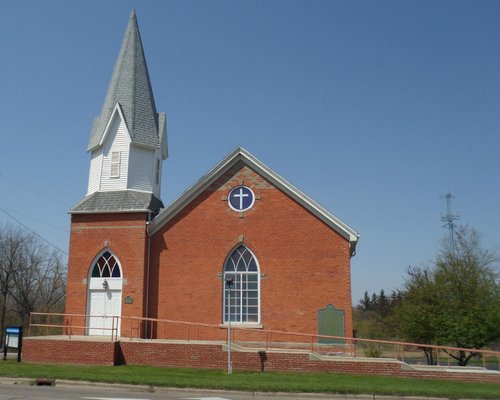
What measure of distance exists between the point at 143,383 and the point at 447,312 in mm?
15603

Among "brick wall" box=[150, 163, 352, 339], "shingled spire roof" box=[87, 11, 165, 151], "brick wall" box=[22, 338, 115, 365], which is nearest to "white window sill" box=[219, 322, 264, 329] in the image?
"brick wall" box=[150, 163, 352, 339]

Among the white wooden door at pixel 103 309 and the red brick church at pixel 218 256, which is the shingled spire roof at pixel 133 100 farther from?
the white wooden door at pixel 103 309

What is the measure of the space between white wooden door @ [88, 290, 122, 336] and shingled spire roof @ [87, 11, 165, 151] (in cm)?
678

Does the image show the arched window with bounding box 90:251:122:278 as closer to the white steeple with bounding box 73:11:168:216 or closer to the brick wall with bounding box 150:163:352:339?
the brick wall with bounding box 150:163:352:339

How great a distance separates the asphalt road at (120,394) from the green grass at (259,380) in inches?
7.6

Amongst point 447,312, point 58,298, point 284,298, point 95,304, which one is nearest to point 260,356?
point 284,298

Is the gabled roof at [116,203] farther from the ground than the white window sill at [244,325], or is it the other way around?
the gabled roof at [116,203]

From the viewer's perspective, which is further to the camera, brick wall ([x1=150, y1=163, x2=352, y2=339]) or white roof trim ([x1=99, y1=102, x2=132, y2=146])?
white roof trim ([x1=99, y1=102, x2=132, y2=146])

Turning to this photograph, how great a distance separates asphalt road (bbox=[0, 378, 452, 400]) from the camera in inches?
454

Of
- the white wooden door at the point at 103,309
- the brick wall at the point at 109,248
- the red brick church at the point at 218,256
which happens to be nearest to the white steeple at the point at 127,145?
the red brick church at the point at 218,256

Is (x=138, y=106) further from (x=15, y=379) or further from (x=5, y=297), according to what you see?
(x=5, y=297)

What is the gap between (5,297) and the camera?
49.7 m

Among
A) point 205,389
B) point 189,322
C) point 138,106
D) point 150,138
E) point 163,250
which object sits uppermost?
point 138,106

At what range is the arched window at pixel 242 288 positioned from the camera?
67.5 feet
